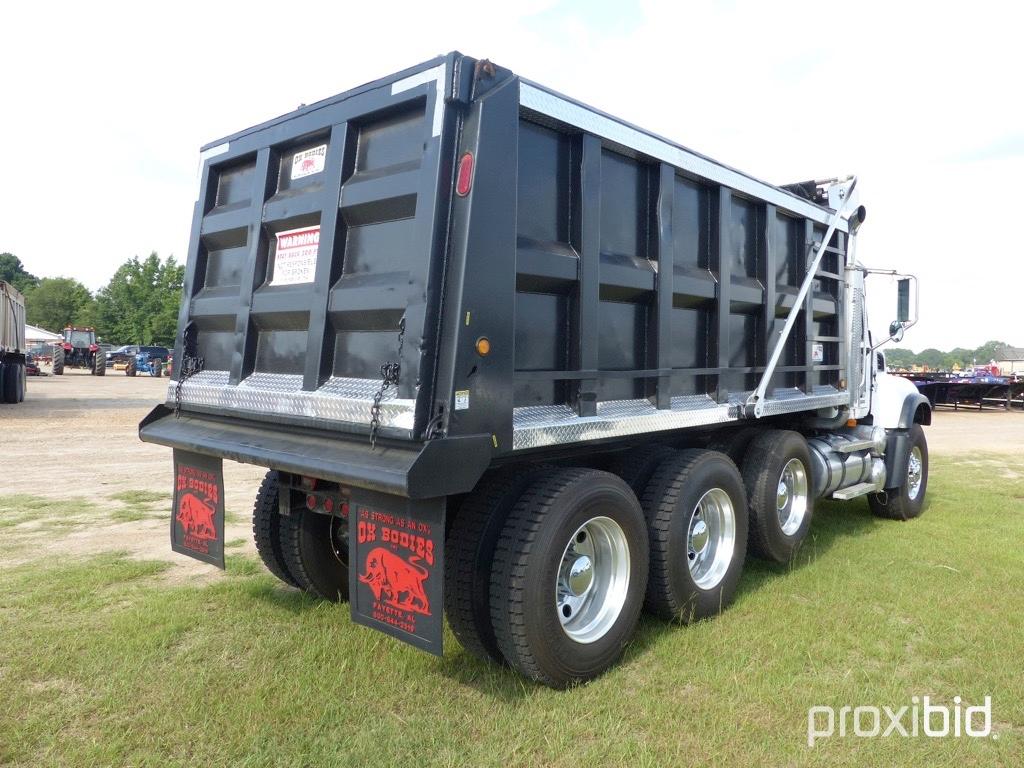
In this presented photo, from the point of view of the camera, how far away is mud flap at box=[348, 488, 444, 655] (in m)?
3.20

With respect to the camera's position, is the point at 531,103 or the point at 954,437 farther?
the point at 954,437

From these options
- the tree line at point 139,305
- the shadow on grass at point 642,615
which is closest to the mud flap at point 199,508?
the shadow on grass at point 642,615

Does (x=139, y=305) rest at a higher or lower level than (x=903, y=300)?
higher

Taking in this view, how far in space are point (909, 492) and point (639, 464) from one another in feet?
15.9

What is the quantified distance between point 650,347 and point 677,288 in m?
0.42

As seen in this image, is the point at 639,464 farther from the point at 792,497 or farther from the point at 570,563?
the point at 792,497

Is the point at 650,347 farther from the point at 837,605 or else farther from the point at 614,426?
the point at 837,605

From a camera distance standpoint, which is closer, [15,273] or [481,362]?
[481,362]

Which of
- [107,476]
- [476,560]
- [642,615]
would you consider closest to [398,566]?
[476,560]

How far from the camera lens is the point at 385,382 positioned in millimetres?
3242

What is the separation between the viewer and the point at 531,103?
348 cm

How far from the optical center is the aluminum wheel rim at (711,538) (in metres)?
4.62

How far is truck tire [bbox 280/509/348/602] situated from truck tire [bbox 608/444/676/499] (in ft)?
5.71

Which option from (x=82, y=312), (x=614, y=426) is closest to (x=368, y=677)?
(x=614, y=426)
